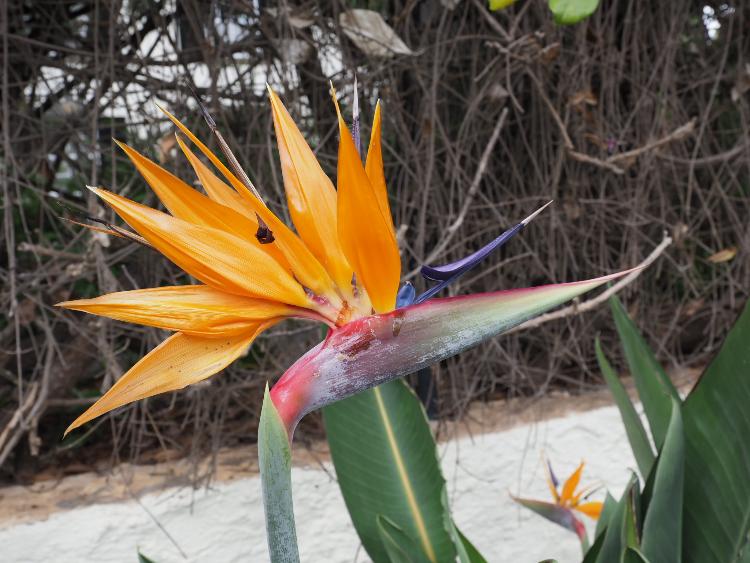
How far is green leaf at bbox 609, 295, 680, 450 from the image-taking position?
0.70 metres

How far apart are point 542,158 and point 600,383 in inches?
19.4

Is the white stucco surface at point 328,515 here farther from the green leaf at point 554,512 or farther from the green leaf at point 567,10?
the green leaf at point 567,10

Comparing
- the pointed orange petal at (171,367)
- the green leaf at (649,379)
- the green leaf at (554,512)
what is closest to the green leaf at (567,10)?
the green leaf at (649,379)

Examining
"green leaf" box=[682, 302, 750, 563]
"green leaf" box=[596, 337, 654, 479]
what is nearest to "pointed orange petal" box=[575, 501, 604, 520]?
"green leaf" box=[596, 337, 654, 479]

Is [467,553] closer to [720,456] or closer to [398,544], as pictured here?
[398,544]

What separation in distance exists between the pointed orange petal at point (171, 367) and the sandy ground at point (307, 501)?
854mm

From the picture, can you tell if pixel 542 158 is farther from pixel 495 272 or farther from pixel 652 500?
pixel 652 500

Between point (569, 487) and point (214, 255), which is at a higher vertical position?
point (214, 255)

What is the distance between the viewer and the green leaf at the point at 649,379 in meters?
0.70

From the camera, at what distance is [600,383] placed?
158 cm

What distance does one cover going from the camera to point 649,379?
2.35 ft

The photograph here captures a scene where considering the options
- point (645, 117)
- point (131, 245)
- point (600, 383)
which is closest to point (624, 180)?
point (645, 117)

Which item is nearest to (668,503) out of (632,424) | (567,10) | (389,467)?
(632,424)

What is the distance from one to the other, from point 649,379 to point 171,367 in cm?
51
